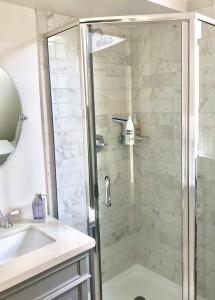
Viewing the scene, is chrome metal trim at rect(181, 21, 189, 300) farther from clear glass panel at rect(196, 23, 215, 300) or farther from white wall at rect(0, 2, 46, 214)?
white wall at rect(0, 2, 46, 214)

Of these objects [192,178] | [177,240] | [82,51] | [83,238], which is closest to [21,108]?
[82,51]

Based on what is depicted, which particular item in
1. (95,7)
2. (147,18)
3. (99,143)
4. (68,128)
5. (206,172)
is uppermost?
(95,7)

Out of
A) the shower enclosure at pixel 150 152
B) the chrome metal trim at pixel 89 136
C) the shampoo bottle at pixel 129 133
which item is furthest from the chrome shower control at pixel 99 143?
the shampoo bottle at pixel 129 133

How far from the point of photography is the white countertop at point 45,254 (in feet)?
3.83

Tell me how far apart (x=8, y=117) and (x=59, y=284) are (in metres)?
0.96

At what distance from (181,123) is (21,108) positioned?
3.23 feet

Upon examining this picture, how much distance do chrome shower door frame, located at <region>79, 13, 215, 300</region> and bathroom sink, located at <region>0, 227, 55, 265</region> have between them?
36 centimetres

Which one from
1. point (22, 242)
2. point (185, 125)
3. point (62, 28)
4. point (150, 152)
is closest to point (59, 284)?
point (22, 242)

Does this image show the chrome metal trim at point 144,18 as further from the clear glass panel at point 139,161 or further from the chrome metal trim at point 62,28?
the clear glass panel at point 139,161

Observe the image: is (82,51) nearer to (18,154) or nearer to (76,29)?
(76,29)

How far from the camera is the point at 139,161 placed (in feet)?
7.39

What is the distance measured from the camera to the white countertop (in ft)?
3.83

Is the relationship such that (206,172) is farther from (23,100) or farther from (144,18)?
(23,100)

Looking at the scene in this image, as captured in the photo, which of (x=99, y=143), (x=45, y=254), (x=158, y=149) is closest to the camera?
(x=45, y=254)
